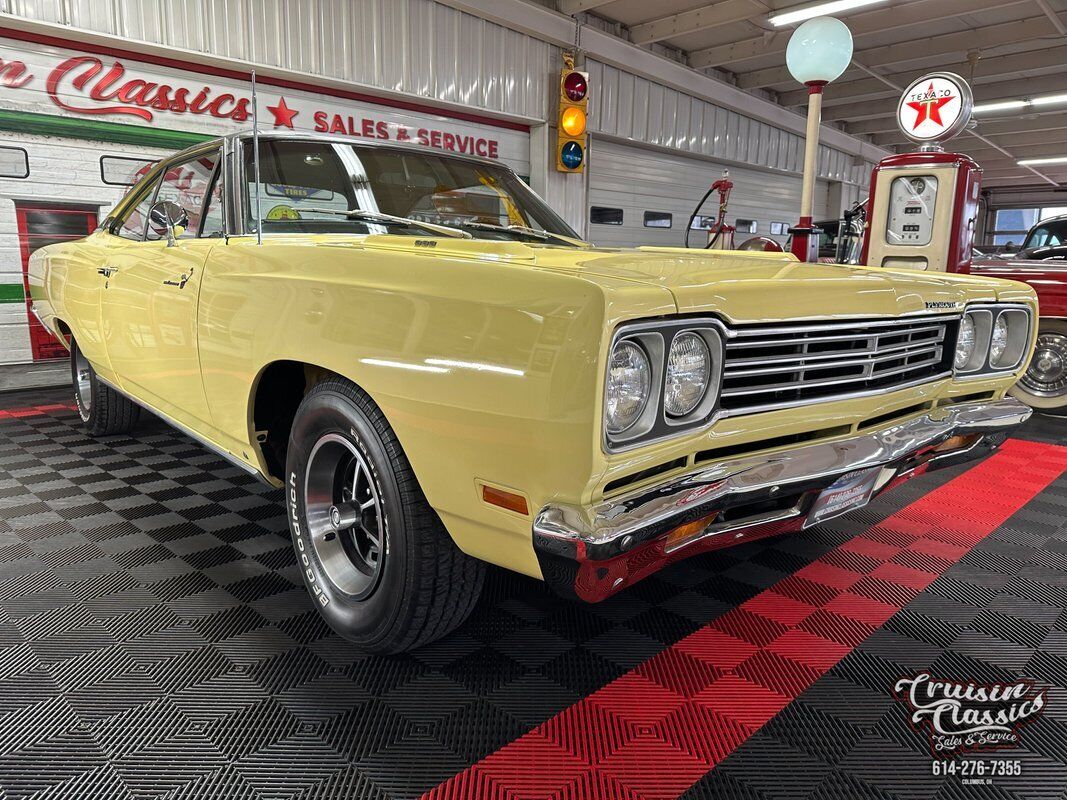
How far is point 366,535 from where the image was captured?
1.91 metres

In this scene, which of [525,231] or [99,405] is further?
[99,405]

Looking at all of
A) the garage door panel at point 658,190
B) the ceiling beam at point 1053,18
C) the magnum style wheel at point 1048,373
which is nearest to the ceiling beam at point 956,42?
the ceiling beam at point 1053,18

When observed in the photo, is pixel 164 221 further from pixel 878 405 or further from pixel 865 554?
pixel 865 554

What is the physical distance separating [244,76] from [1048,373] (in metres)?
7.41

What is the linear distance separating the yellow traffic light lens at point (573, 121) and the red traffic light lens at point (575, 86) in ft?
0.87

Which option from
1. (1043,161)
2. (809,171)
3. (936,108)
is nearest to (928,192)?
(936,108)

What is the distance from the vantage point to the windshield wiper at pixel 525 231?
2.40 m

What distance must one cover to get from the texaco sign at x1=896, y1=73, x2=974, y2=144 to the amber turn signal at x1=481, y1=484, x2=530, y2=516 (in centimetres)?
513

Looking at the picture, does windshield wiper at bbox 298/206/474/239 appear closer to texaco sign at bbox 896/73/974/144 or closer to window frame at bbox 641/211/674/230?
texaco sign at bbox 896/73/974/144

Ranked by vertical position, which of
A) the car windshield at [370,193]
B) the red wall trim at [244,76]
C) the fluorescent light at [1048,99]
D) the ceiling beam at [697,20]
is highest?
the ceiling beam at [697,20]

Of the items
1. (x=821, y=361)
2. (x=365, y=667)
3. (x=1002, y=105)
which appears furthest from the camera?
(x=1002, y=105)

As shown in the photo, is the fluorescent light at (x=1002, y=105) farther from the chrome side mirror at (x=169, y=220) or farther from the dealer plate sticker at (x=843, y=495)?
the chrome side mirror at (x=169, y=220)

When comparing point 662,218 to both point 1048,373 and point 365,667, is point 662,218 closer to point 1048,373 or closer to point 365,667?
point 1048,373

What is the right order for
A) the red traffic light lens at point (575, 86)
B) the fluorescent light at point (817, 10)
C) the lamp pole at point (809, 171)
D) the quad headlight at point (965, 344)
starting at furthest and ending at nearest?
the red traffic light lens at point (575, 86), the fluorescent light at point (817, 10), the lamp pole at point (809, 171), the quad headlight at point (965, 344)
